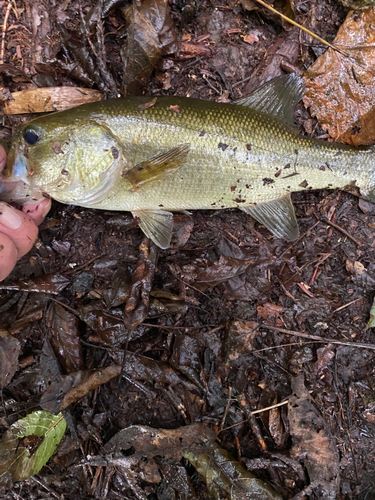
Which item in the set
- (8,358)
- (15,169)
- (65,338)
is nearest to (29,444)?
(8,358)

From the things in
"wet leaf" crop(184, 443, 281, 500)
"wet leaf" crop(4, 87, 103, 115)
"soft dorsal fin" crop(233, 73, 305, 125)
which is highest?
"soft dorsal fin" crop(233, 73, 305, 125)

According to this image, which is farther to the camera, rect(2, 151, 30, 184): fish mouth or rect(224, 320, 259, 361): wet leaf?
rect(224, 320, 259, 361): wet leaf

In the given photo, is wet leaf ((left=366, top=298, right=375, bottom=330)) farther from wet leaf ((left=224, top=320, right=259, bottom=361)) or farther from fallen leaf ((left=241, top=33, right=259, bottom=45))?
fallen leaf ((left=241, top=33, right=259, bottom=45))

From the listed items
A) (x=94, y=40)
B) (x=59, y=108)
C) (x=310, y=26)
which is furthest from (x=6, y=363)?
(x=310, y=26)

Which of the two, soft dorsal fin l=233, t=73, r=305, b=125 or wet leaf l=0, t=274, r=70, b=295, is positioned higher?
soft dorsal fin l=233, t=73, r=305, b=125

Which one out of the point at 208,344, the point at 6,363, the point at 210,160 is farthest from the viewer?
the point at 208,344

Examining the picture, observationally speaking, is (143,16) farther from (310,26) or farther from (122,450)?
(122,450)

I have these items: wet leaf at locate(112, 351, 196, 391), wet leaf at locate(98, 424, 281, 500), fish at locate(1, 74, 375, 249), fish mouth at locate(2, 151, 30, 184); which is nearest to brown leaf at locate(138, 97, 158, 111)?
fish at locate(1, 74, 375, 249)
